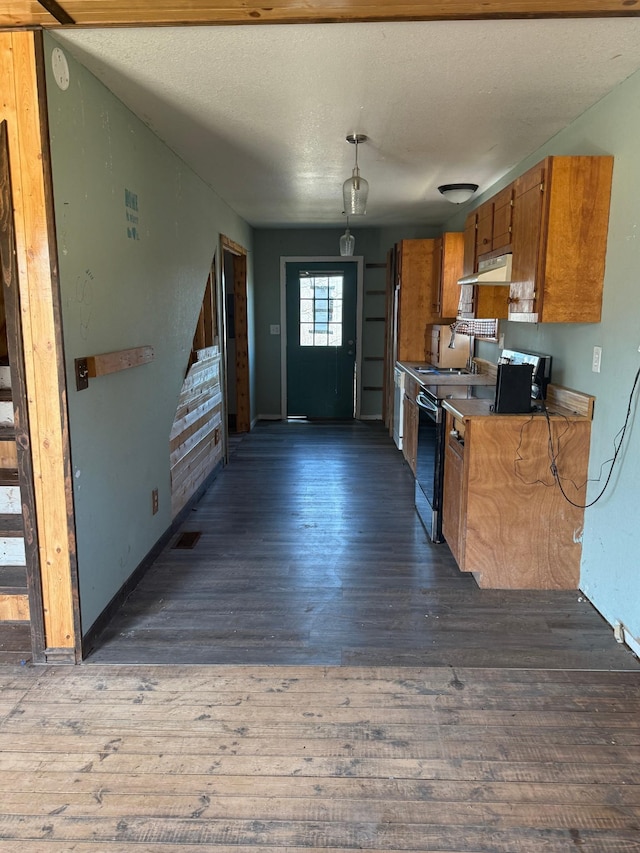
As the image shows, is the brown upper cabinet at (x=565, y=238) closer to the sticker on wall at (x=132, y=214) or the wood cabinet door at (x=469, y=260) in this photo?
the wood cabinet door at (x=469, y=260)

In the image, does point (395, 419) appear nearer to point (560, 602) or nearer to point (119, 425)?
point (560, 602)

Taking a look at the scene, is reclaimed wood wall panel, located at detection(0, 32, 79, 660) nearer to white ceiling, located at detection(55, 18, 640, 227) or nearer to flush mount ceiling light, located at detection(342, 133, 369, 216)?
white ceiling, located at detection(55, 18, 640, 227)

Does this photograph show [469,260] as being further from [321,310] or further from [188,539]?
[321,310]

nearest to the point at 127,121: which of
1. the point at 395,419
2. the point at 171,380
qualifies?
the point at 171,380

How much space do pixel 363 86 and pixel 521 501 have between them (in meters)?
2.07

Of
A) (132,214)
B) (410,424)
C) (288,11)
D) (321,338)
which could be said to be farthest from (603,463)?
(321,338)

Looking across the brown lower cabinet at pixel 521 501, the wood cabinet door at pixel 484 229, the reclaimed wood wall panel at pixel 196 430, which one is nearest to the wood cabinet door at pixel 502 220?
the wood cabinet door at pixel 484 229

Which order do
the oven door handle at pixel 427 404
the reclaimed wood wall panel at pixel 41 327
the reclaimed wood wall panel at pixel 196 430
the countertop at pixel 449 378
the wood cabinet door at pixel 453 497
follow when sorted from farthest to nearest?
the countertop at pixel 449 378, the reclaimed wood wall panel at pixel 196 430, the oven door handle at pixel 427 404, the wood cabinet door at pixel 453 497, the reclaimed wood wall panel at pixel 41 327

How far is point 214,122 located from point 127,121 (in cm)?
45

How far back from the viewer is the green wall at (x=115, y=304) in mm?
2248

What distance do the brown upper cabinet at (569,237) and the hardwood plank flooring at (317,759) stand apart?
1625mm

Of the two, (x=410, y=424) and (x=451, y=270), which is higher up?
(x=451, y=270)

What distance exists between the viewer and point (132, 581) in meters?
2.92

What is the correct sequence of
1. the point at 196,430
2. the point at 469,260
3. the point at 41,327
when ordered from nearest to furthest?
the point at 41,327
the point at 469,260
the point at 196,430
